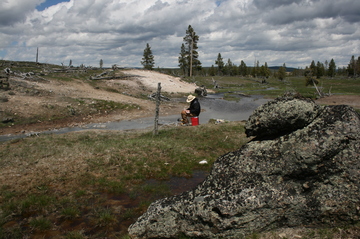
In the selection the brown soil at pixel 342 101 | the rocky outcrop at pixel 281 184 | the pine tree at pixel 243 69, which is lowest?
the rocky outcrop at pixel 281 184

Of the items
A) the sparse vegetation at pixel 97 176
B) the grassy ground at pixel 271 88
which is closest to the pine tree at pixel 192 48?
the grassy ground at pixel 271 88

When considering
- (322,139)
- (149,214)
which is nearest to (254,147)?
(322,139)

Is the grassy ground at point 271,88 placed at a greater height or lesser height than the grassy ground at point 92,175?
greater

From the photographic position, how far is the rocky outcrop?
4637 mm

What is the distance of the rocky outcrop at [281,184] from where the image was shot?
464 cm

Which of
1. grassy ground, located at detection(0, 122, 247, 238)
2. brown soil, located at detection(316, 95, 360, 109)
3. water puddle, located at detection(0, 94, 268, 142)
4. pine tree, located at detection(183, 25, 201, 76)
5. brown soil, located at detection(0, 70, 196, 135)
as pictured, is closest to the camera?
grassy ground, located at detection(0, 122, 247, 238)

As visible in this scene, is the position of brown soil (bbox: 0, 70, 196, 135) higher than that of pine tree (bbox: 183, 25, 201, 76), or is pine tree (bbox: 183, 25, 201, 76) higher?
pine tree (bbox: 183, 25, 201, 76)

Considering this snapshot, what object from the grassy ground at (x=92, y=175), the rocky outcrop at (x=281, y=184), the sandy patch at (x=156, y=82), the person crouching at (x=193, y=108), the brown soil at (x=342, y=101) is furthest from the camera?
the sandy patch at (x=156, y=82)

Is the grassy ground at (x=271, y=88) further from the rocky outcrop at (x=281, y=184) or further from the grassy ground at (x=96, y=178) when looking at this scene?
the rocky outcrop at (x=281, y=184)

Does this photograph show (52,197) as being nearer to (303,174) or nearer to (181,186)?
(181,186)

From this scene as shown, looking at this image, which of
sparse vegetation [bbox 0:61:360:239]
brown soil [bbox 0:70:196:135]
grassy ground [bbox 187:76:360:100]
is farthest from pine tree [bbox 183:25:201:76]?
sparse vegetation [bbox 0:61:360:239]

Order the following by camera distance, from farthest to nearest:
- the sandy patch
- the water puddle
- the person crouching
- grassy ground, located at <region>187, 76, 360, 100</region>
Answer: grassy ground, located at <region>187, 76, 360, 100</region>, the sandy patch, the water puddle, the person crouching

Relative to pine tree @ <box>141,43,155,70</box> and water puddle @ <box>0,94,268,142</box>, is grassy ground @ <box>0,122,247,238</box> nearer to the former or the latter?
water puddle @ <box>0,94,268,142</box>

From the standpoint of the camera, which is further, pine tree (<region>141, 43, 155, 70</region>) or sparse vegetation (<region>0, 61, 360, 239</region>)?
pine tree (<region>141, 43, 155, 70</region>)
